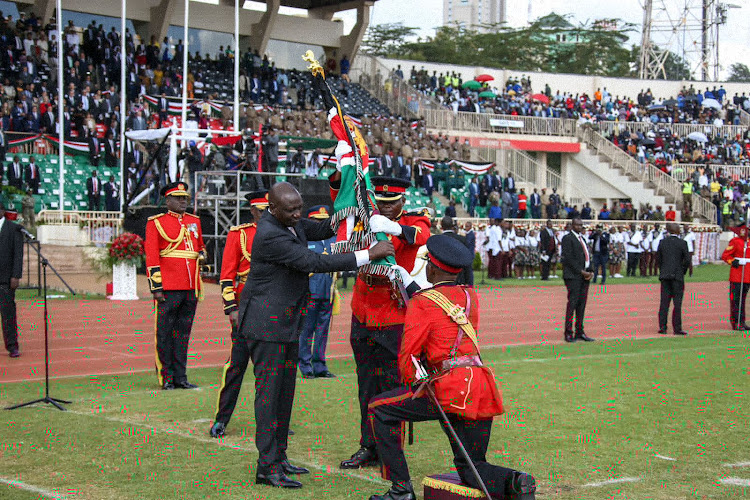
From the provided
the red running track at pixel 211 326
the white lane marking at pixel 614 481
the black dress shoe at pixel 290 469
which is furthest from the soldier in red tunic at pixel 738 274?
the black dress shoe at pixel 290 469

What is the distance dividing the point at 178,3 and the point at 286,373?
123 ft

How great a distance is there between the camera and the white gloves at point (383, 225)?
22.6 ft

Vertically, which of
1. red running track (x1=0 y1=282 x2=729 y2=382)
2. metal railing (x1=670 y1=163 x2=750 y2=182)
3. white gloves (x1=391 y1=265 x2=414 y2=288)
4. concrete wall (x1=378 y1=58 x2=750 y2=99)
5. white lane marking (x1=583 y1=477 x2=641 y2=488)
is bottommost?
red running track (x1=0 y1=282 x2=729 y2=382)

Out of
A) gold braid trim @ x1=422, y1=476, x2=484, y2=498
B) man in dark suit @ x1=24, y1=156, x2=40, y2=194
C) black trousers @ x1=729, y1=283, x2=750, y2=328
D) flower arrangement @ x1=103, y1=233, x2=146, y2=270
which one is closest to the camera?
gold braid trim @ x1=422, y1=476, x2=484, y2=498

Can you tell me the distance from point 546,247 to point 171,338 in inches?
812

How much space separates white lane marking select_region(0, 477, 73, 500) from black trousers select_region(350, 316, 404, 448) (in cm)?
215

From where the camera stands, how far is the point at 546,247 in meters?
29.7

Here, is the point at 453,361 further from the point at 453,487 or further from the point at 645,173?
the point at 645,173

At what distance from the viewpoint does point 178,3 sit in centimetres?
4172

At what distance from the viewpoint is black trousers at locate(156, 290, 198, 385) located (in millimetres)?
10461

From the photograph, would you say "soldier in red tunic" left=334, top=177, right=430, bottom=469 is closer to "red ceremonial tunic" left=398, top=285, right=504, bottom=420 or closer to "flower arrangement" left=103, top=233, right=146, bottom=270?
"red ceremonial tunic" left=398, top=285, right=504, bottom=420

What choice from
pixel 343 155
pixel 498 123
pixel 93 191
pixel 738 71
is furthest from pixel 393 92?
pixel 738 71

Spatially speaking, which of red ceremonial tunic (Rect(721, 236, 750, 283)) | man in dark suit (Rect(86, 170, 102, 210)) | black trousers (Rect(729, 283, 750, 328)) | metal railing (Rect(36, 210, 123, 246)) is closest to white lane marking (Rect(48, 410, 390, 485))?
red ceremonial tunic (Rect(721, 236, 750, 283))

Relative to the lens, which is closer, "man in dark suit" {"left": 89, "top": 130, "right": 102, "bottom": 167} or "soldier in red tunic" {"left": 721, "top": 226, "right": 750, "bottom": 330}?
"soldier in red tunic" {"left": 721, "top": 226, "right": 750, "bottom": 330}
